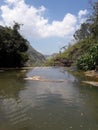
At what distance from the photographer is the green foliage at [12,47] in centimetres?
6228

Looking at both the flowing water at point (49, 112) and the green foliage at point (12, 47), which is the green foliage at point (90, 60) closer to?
the green foliage at point (12, 47)

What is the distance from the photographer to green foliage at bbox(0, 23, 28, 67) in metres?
62.3

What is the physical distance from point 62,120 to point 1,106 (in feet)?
14.9

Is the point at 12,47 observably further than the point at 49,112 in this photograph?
Yes

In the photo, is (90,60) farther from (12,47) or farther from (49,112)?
(49,112)

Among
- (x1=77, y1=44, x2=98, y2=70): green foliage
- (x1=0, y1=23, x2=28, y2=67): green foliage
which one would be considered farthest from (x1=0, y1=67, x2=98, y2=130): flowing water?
(x1=0, y1=23, x2=28, y2=67): green foliage

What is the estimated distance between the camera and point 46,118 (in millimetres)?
13477

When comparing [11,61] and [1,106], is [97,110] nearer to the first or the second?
[1,106]

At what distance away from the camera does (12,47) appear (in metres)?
65.2

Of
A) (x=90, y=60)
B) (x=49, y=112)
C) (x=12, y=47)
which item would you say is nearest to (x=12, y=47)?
(x=12, y=47)

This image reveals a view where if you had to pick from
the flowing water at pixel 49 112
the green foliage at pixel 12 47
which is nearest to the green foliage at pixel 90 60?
the green foliage at pixel 12 47

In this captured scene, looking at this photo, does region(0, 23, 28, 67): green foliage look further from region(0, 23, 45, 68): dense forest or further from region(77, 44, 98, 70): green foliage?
region(77, 44, 98, 70): green foliage

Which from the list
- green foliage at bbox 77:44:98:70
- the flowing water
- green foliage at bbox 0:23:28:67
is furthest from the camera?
green foliage at bbox 0:23:28:67

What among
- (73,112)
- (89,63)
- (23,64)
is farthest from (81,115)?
(23,64)
